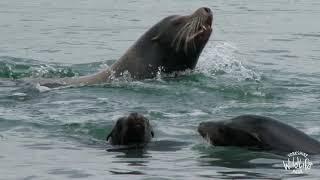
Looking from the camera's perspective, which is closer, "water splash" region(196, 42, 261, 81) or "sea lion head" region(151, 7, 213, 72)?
"sea lion head" region(151, 7, 213, 72)

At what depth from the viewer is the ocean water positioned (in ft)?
27.7

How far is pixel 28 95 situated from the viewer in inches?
473

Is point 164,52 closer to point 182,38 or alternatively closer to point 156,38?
point 156,38

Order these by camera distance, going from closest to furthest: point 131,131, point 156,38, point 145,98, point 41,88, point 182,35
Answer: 1. point 131,131
2. point 145,98
3. point 41,88
4. point 182,35
5. point 156,38

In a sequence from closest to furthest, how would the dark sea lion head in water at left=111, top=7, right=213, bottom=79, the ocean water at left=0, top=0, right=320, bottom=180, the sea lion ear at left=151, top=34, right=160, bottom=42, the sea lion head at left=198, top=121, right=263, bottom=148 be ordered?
1. the ocean water at left=0, top=0, right=320, bottom=180
2. the sea lion head at left=198, top=121, right=263, bottom=148
3. the dark sea lion head in water at left=111, top=7, right=213, bottom=79
4. the sea lion ear at left=151, top=34, right=160, bottom=42

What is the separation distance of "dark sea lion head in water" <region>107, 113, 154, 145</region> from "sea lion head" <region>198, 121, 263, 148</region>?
1.69ft

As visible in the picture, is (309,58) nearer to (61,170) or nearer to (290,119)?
(290,119)

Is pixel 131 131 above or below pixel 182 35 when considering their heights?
below

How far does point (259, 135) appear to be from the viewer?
879 centimetres

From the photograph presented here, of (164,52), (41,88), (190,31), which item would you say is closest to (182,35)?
(190,31)

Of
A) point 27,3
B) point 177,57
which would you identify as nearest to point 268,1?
point 27,3

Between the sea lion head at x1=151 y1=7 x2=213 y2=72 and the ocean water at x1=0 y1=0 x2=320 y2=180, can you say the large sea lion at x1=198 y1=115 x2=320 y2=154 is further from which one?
the sea lion head at x1=151 y1=7 x2=213 y2=72

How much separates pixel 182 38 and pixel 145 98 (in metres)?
1.35

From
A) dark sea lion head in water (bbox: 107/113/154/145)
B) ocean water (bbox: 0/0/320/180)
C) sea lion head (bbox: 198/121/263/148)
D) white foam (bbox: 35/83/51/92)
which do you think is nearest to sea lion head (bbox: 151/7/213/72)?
ocean water (bbox: 0/0/320/180)
